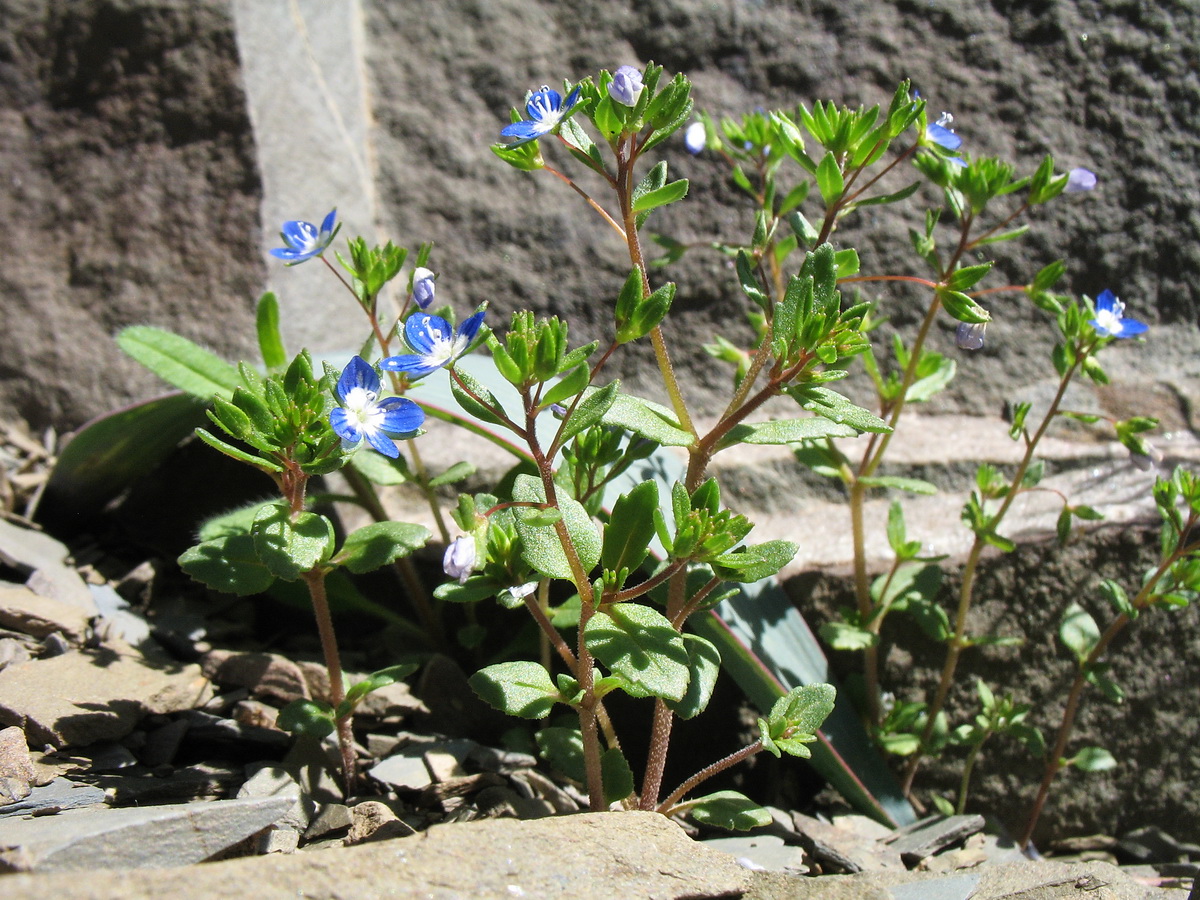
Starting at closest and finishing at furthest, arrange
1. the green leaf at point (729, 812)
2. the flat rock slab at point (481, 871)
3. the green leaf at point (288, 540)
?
the flat rock slab at point (481, 871), the green leaf at point (288, 540), the green leaf at point (729, 812)

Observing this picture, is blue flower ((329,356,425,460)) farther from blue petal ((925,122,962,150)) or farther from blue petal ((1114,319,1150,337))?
blue petal ((1114,319,1150,337))

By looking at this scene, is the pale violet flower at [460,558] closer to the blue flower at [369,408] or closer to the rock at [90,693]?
the blue flower at [369,408]

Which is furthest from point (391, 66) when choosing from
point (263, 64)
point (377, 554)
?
point (377, 554)

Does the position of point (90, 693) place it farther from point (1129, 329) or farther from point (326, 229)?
point (1129, 329)

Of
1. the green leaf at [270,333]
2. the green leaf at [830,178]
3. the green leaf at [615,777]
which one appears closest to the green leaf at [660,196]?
the green leaf at [830,178]

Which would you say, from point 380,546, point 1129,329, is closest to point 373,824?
point 380,546

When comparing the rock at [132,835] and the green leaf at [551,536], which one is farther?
the green leaf at [551,536]
